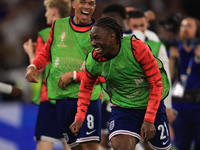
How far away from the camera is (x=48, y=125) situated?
3.54 metres

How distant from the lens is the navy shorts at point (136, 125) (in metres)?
2.53

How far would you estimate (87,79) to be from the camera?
8.66 ft

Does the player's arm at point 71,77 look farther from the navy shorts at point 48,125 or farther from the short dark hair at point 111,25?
Result: the navy shorts at point 48,125

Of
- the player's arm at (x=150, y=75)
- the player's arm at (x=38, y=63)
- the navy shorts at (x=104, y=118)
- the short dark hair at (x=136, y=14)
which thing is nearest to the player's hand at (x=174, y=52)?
the short dark hair at (x=136, y=14)

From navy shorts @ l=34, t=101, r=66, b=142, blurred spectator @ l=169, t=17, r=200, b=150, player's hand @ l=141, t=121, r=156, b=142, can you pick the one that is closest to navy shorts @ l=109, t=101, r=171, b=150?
player's hand @ l=141, t=121, r=156, b=142

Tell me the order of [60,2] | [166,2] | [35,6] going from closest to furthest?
1. [60,2]
2. [35,6]
3. [166,2]

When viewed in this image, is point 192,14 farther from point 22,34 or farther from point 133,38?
point 133,38

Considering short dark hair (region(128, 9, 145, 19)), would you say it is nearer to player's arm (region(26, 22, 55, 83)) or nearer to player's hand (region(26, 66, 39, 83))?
player's arm (region(26, 22, 55, 83))

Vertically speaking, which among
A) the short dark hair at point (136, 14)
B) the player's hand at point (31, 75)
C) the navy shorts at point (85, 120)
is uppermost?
the short dark hair at point (136, 14)

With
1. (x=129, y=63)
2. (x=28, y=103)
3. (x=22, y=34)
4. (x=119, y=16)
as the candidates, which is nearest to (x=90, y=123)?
(x=129, y=63)

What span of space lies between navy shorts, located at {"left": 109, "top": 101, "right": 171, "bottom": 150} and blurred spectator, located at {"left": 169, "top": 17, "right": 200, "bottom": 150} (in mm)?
1695

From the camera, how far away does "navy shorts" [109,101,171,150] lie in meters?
2.53

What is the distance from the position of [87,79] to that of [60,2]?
1423mm

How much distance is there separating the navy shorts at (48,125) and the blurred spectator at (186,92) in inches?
66.3
